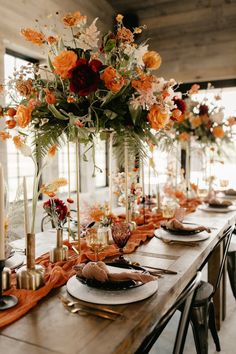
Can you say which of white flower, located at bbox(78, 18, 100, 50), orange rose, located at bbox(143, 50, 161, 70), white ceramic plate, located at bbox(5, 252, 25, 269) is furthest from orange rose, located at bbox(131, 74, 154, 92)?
white ceramic plate, located at bbox(5, 252, 25, 269)

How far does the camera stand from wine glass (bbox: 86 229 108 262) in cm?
149

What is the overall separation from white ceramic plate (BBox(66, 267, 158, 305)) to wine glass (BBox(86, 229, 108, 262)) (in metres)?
0.30

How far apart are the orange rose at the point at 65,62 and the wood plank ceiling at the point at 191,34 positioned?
12.1 ft

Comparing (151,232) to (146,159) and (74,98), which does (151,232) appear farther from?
(74,98)

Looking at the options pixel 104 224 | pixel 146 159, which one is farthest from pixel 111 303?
pixel 146 159

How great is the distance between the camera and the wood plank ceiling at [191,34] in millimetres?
4500

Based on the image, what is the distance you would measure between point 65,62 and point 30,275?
75 cm

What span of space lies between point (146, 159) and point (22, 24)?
2155 millimetres

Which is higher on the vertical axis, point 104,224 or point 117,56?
point 117,56

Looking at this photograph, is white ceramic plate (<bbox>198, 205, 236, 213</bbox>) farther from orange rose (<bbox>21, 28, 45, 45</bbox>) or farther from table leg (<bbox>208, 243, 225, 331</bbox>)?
orange rose (<bbox>21, 28, 45, 45</bbox>)

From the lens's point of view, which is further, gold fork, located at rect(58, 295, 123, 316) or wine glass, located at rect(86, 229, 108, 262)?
wine glass, located at rect(86, 229, 108, 262)

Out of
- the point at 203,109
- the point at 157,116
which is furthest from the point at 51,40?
the point at 203,109

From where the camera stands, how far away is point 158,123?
1527 millimetres

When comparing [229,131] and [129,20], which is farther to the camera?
[129,20]
